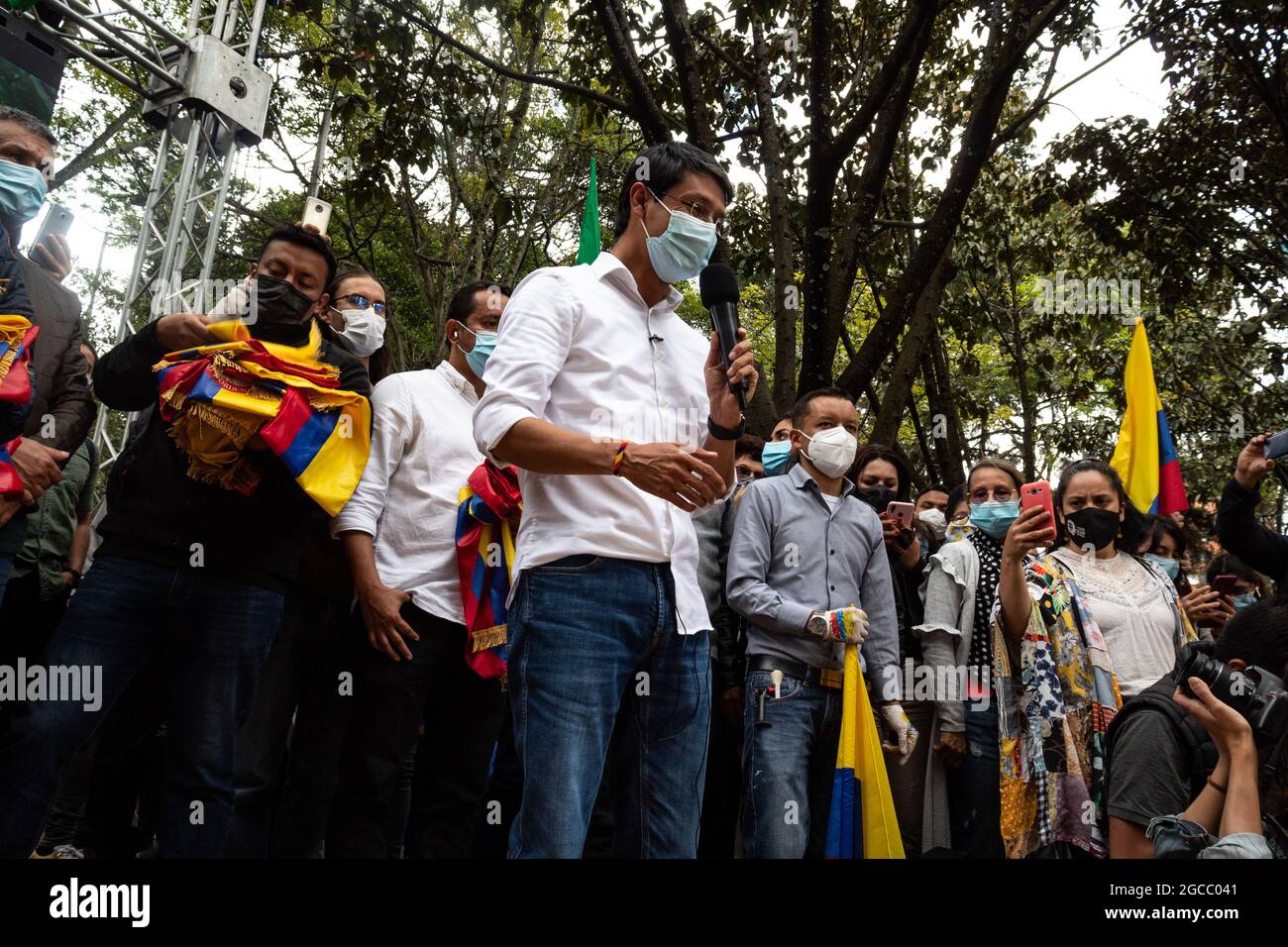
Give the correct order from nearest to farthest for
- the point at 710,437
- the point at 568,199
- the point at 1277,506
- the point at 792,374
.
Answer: the point at 710,437 < the point at 792,374 < the point at 568,199 < the point at 1277,506

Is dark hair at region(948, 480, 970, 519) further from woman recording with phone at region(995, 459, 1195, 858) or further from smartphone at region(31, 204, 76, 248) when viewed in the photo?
smartphone at region(31, 204, 76, 248)

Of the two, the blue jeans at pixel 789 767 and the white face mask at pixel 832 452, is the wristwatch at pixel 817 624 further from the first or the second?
the white face mask at pixel 832 452

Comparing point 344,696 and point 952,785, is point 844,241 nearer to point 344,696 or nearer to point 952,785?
point 952,785

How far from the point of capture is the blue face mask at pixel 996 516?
15.8 ft

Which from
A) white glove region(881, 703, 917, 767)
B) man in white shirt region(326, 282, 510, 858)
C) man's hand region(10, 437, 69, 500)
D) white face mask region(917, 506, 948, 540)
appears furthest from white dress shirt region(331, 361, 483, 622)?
white face mask region(917, 506, 948, 540)

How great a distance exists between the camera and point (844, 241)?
274 inches

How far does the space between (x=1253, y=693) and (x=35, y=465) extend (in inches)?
130

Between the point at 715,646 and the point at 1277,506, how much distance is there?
1447 centimetres

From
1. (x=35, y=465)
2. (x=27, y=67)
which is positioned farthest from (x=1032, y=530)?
(x=27, y=67)

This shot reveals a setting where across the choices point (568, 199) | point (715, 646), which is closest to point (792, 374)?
point (715, 646)

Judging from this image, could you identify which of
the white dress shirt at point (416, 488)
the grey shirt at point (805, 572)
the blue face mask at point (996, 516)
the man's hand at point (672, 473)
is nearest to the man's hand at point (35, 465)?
the white dress shirt at point (416, 488)

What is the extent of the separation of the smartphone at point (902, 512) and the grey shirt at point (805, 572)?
493 mm

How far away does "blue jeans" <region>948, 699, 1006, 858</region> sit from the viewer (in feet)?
14.1

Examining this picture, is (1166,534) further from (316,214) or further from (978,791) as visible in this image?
(316,214)
